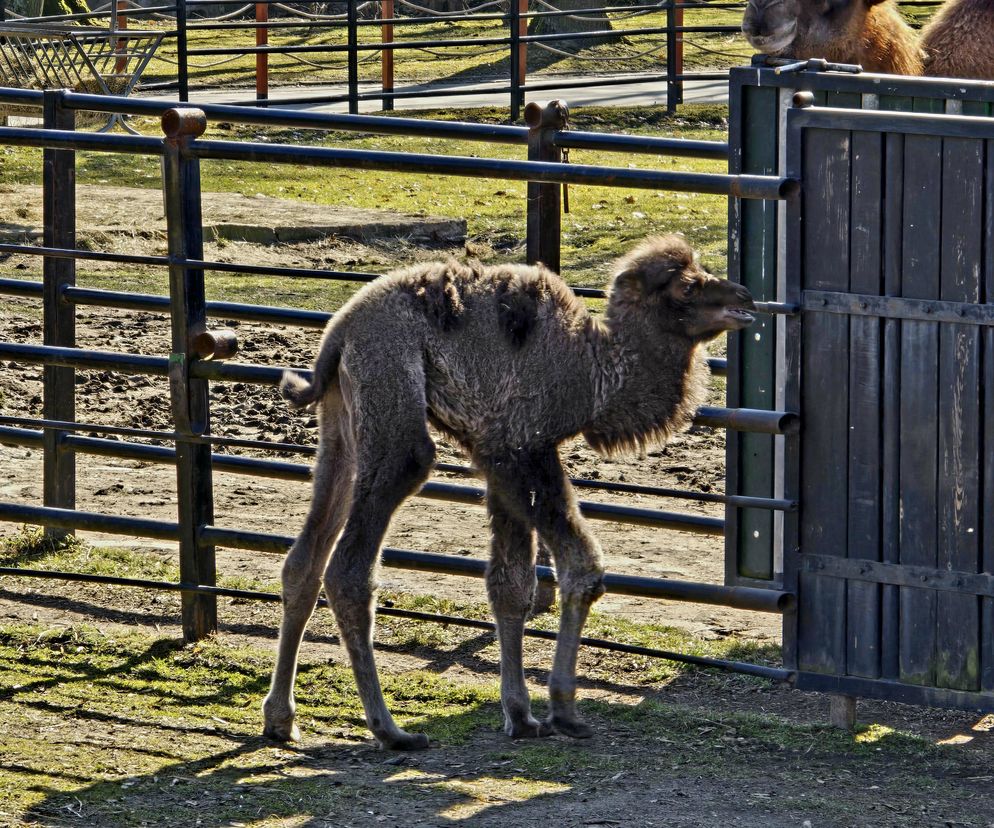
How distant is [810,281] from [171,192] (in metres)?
2.11

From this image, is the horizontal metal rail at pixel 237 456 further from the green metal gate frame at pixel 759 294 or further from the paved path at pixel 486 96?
the paved path at pixel 486 96

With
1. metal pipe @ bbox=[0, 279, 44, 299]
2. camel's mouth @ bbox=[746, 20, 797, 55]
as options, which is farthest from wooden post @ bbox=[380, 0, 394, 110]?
metal pipe @ bbox=[0, 279, 44, 299]

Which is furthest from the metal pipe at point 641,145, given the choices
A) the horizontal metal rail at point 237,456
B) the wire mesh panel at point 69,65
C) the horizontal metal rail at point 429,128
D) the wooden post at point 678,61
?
the wooden post at point 678,61

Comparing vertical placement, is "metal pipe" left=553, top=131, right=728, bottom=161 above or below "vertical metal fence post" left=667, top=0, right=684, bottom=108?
below

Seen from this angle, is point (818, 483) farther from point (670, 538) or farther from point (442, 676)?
point (670, 538)

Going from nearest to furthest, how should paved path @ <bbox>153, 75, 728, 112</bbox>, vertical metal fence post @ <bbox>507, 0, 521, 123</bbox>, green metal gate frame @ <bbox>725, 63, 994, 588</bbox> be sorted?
green metal gate frame @ <bbox>725, 63, 994, 588</bbox> → vertical metal fence post @ <bbox>507, 0, 521, 123</bbox> → paved path @ <bbox>153, 75, 728, 112</bbox>

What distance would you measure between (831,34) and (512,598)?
395cm

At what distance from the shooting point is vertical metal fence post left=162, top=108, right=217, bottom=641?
545 centimetres

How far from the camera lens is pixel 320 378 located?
186 inches

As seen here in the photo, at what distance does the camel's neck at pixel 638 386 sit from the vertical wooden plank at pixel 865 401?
46 centimetres

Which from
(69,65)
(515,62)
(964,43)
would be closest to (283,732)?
(964,43)

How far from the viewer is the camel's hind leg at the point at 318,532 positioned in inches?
191

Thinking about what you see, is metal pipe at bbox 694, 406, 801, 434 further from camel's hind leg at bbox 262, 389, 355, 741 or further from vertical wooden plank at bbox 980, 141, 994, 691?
camel's hind leg at bbox 262, 389, 355, 741

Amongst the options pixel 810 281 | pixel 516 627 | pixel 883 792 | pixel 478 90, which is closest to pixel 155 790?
pixel 516 627
